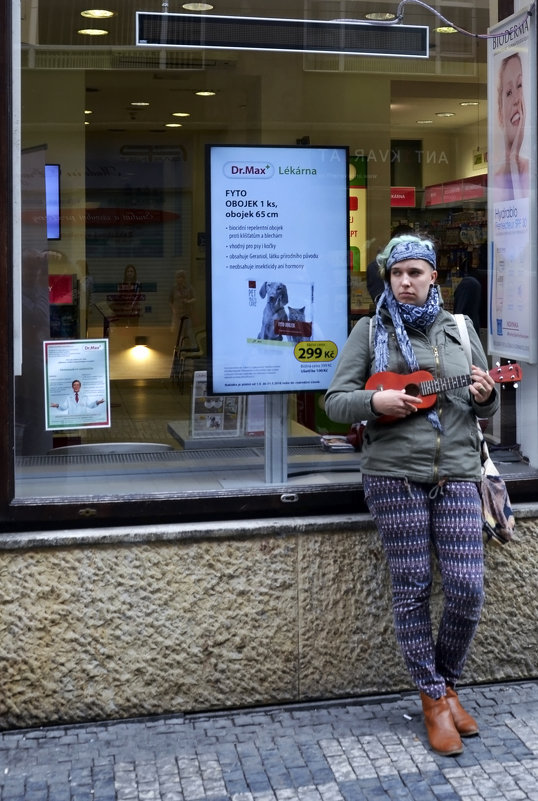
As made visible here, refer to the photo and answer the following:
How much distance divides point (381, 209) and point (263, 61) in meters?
0.91

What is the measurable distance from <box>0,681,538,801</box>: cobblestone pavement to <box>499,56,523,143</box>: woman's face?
8.27 ft

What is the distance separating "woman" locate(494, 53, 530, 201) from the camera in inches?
203

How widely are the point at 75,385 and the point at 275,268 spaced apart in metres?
1.01

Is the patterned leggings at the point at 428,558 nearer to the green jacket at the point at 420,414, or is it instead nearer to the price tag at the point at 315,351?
the green jacket at the point at 420,414

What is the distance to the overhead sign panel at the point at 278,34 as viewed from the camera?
5141 millimetres

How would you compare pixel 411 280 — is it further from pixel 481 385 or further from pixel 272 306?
pixel 272 306

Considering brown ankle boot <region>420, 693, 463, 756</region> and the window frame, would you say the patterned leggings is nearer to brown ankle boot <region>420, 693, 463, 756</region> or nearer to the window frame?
brown ankle boot <region>420, 693, 463, 756</region>

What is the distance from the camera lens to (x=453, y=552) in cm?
441

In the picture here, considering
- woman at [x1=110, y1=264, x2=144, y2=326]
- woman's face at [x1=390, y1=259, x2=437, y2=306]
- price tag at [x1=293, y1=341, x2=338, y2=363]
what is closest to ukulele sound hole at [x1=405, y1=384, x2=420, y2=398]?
woman's face at [x1=390, y1=259, x2=437, y2=306]

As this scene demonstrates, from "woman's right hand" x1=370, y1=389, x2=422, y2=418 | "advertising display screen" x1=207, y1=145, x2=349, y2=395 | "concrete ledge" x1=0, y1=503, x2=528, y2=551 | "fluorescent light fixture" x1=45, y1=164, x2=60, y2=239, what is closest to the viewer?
"woman's right hand" x1=370, y1=389, x2=422, y2=418

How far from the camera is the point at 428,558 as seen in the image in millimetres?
4445

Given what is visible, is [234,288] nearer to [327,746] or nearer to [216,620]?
[216,620]

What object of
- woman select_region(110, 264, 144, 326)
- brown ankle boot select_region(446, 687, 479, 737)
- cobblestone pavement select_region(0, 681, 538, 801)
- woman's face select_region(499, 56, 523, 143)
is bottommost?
cobblestone pavement select_region(0, 681, 538, 801)

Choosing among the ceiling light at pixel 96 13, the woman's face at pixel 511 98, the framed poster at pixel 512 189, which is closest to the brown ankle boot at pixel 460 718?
the framed poster at pixel 512 189
